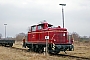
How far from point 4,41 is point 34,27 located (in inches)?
680

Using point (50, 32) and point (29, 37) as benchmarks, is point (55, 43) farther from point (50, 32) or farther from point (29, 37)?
point (29, 37)

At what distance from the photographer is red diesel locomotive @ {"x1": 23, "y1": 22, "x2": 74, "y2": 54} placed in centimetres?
2302

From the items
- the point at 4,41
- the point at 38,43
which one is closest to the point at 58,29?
the point at 38,43

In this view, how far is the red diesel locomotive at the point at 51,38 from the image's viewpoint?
906 inches

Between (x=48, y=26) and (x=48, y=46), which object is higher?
(x=48, y=26)

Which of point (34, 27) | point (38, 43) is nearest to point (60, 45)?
point (38, 43)

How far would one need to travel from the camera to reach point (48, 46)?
2370 cm

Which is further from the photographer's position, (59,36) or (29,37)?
(29,37)

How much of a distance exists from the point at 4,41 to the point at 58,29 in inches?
830

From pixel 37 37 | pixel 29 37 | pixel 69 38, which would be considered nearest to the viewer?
pixel 69 38

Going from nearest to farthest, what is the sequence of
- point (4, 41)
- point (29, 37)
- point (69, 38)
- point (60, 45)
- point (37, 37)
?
point (60, 45) → point (69, 38) → point (37, 37) → point (29, 37) → point (4, 41)

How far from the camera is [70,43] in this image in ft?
77.1

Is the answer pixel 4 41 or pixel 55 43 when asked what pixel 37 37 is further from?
pixel 4 41

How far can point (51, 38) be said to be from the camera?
78.4 feet
